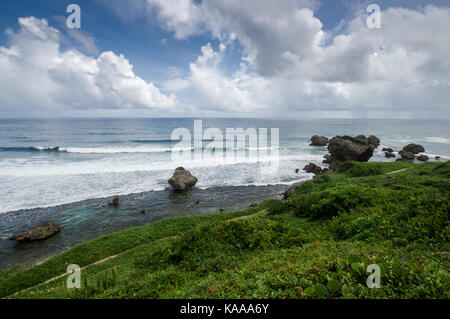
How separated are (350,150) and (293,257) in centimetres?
3355

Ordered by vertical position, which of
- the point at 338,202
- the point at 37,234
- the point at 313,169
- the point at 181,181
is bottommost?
the point at 37,234

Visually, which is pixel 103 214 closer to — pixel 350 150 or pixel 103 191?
pixel 103 191

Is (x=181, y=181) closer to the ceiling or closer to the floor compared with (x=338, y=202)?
closer to the floor

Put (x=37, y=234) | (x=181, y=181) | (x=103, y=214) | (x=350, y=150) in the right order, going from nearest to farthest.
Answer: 1. (x=37, y=234)
2. (x=103, y=214)
3. (x=181, y=181)
4. (x=350, y=150)

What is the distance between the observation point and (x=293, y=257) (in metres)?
5.55

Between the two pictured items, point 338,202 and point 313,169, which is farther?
point 313,169

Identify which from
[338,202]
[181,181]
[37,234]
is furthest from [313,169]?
[37,234]

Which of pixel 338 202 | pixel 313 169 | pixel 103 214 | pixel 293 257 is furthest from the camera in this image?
pixel 313 169

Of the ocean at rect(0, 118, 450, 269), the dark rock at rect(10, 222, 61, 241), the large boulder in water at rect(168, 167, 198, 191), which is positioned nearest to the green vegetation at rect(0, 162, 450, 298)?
the dark rock at rect(10, 222, 61, 241)

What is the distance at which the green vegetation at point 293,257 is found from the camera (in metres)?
3.58

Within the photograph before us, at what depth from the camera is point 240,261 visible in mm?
6332

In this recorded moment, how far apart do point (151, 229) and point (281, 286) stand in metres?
11.2
